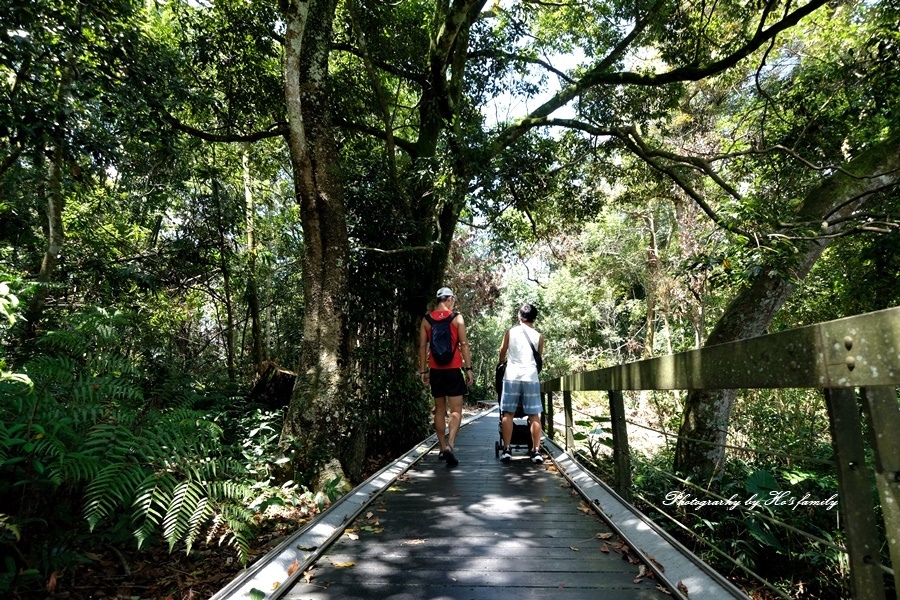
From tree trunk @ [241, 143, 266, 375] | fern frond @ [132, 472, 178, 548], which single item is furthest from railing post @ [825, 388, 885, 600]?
tree trunk @ [241, 143, 266, 375]

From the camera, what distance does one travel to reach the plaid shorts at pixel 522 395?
203 inches

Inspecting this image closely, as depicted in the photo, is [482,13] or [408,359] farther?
[482,13]

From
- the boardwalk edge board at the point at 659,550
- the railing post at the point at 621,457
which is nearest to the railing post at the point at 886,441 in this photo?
the boardwalk edge board at the point at 659,550

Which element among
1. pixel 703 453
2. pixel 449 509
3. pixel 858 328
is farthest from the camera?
pixel 703 453

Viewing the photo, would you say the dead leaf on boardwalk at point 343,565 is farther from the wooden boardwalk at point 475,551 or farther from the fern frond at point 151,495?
the fern frond at point 151,495

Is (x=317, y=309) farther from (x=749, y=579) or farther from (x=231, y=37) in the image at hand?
(x=231, y=37)

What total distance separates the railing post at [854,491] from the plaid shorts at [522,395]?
Result: 378cm

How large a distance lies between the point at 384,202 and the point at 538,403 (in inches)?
151

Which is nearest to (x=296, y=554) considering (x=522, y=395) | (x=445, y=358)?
(x=445, y=358)

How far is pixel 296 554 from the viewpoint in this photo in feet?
8.31

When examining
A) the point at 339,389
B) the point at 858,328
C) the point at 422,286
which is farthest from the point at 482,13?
the point at 858,328

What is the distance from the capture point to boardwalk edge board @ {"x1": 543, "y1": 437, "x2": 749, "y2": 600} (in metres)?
2.00

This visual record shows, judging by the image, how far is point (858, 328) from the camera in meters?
1.25

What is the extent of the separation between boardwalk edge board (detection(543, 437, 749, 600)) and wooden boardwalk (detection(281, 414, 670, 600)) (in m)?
0.07
